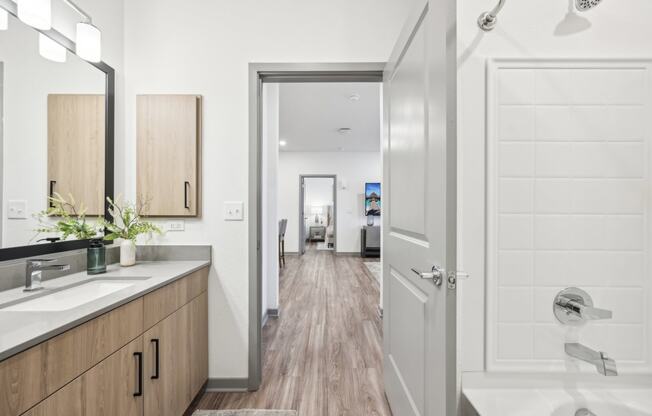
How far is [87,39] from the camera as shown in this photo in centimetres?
149

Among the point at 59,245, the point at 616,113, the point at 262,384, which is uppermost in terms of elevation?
the point at 616,113

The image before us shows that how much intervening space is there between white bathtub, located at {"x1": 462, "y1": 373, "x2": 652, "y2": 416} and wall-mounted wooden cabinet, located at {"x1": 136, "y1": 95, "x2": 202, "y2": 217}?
1.72 metres

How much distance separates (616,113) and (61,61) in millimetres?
2487

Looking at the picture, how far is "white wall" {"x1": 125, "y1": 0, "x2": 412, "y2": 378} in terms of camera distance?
1817 mm

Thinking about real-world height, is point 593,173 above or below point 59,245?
above

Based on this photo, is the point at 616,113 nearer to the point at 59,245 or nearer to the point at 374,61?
the point at 374,61

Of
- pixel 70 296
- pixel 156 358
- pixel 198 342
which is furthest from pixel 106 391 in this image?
pixel 198 342

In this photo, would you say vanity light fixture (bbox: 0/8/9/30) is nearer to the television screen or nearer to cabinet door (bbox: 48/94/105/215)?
cabinet door (bbox: 48/94/105/215)

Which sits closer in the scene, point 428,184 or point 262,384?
point 428,184

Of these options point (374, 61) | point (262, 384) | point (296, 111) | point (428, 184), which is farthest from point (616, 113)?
point (296, 111)

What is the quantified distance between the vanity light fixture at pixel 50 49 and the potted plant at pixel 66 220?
66 cm

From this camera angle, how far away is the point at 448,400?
2.88 feet

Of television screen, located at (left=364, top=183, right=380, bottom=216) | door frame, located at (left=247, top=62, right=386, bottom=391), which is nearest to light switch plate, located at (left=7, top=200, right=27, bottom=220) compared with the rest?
door frame, located at (left=247, top=62, right=386, bottom=391)

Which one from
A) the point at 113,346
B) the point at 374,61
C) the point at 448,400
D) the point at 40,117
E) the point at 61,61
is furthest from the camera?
the point at 374,61
